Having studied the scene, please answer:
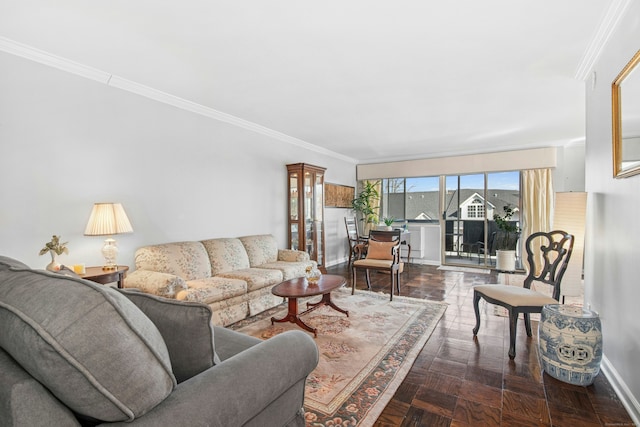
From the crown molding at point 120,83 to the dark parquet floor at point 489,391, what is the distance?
3640mm

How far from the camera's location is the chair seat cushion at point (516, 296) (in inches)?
102

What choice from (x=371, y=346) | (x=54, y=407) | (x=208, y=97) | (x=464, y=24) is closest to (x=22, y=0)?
(x=208, y=97)

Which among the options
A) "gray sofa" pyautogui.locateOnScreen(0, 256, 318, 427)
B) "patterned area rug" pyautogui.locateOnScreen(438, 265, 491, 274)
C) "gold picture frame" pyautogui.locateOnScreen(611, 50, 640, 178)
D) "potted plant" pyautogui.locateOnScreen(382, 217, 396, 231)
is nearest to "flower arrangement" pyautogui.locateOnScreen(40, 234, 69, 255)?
"gray sofa" pyautogui.locateOnScreen(0, 256, 318, 427)

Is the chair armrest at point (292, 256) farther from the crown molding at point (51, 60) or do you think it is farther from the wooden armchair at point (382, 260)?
the crown molding at point (51, 60)

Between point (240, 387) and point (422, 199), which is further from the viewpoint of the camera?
point (422, 199)

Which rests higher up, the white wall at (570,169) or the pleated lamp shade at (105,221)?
the white wall at (570,169)

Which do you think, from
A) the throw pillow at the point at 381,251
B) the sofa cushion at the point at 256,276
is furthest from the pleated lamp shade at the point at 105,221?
the throw pillow at the point at 381,251

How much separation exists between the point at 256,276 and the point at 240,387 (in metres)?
2.62

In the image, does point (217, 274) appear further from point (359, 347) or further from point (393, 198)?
point (393, 198)

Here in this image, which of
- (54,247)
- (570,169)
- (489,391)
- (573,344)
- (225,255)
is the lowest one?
(489,391)

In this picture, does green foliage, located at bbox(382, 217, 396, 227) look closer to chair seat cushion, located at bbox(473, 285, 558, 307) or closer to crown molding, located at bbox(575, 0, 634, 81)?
chair seat cushion, located at bbox(473, 285, 558, 307)

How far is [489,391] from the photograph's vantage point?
211 cm

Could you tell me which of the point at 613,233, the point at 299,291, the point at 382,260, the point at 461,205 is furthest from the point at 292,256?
the point at 461,205

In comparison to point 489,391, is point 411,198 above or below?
above
